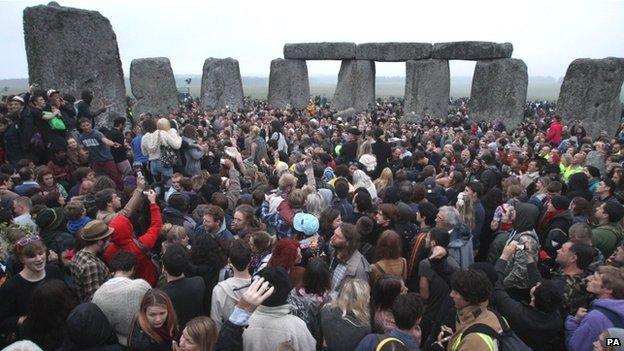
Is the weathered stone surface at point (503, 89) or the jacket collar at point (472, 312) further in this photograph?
the weathered stone surface at point (503, 89)

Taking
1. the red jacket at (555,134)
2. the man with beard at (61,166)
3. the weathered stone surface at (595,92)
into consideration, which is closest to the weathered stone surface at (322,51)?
the weathered stone surface at (595,92)

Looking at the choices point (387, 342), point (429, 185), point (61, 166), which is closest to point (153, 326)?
point (387, 342)

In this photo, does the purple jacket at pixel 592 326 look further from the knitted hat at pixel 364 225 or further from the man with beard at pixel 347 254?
the knitted hat at pixel 364 225

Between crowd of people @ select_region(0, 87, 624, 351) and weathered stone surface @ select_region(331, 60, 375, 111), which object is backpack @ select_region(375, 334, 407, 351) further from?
weathered stone surface @ select_region(331, 60, 375, 111)

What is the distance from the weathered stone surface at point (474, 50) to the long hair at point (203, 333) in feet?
67.7

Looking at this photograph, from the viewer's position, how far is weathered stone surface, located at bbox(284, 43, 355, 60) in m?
24.2

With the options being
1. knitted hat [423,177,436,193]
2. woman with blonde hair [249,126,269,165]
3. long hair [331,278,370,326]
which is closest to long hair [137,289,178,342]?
long hair [331,278,370,326]

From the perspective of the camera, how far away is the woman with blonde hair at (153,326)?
310cm

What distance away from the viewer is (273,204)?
5.66 metres

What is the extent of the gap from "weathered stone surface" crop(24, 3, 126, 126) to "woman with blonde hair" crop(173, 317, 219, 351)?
11360 millimetres

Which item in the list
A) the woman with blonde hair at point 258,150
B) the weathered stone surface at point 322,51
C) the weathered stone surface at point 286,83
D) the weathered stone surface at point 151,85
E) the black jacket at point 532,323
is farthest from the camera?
the weathered stone surface at point 286,83

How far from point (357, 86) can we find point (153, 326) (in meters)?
22.4

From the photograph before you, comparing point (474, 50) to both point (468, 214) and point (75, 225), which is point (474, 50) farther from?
point (75, 225)

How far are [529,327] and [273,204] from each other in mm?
3134
